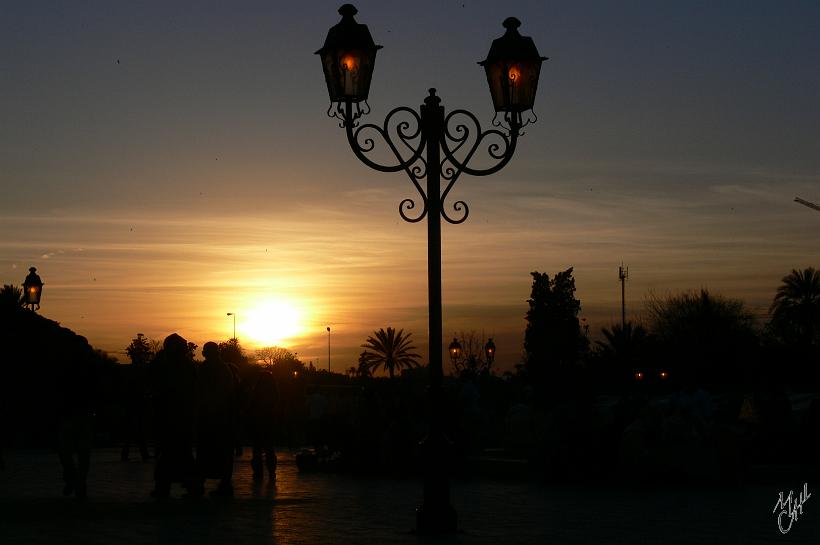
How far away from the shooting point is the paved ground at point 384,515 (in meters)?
11.6

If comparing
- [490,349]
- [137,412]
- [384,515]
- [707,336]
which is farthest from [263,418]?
[707,336]

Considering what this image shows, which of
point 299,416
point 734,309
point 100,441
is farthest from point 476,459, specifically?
point 734,309

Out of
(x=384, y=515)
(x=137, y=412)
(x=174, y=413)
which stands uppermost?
(x=137, y=412)

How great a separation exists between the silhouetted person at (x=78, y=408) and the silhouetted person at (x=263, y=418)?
14.0ft

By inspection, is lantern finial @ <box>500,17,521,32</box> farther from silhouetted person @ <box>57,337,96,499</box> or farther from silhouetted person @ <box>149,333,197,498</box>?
silhouetted person @ <box>57,337,96,499</box>

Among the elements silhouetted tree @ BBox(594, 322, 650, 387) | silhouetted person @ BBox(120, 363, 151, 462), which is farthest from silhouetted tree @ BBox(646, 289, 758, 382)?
silhouetted person @ BBox(120, 363, 151, 462)

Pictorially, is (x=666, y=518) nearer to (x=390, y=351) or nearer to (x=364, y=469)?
(x=364, y=469)

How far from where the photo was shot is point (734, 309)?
103250mm

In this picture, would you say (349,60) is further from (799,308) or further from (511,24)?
(799,308)

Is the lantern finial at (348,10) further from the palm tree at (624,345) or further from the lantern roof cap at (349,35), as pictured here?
the palm tree at (624,345)

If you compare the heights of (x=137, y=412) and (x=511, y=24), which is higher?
(x=511, y=24)

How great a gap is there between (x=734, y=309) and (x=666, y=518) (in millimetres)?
92292

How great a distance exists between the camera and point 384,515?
1440 centimetres

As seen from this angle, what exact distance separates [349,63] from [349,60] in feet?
0.09
